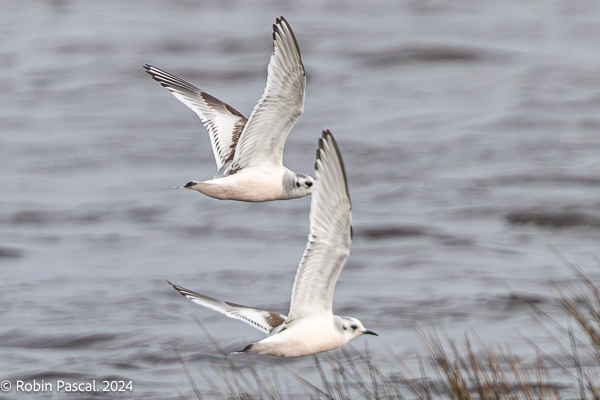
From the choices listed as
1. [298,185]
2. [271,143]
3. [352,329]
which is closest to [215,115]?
[271,143]

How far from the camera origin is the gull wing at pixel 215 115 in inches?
419

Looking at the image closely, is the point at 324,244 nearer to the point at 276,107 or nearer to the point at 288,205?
the point at 276,107

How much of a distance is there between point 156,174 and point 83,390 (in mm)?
13662

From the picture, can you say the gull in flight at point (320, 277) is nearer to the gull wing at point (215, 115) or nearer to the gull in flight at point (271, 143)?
the gull in flight at point (271, 143)

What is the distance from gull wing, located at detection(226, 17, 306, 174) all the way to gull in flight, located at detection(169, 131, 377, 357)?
1.75 metres

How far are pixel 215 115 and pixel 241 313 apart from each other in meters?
3.65

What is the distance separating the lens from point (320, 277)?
708 cm

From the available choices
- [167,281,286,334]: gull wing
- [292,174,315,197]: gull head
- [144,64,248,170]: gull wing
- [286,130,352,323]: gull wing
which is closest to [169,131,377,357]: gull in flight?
[286,130,352,323]: gull wing

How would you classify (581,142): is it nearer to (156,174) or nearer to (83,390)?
(156,174)

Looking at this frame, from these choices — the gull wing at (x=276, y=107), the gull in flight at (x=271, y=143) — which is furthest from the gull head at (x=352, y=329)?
the gull wing at (x=276, y=107)

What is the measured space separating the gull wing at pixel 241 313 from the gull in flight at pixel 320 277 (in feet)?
1.68

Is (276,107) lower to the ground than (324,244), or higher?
higher

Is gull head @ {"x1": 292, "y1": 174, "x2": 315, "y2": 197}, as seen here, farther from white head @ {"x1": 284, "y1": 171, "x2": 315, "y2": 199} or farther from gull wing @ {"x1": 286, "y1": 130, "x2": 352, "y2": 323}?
gull wing @ {"x1": 286, "y1": 130, "x2": 352, "y2": 323}

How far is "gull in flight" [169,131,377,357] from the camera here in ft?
22.6
